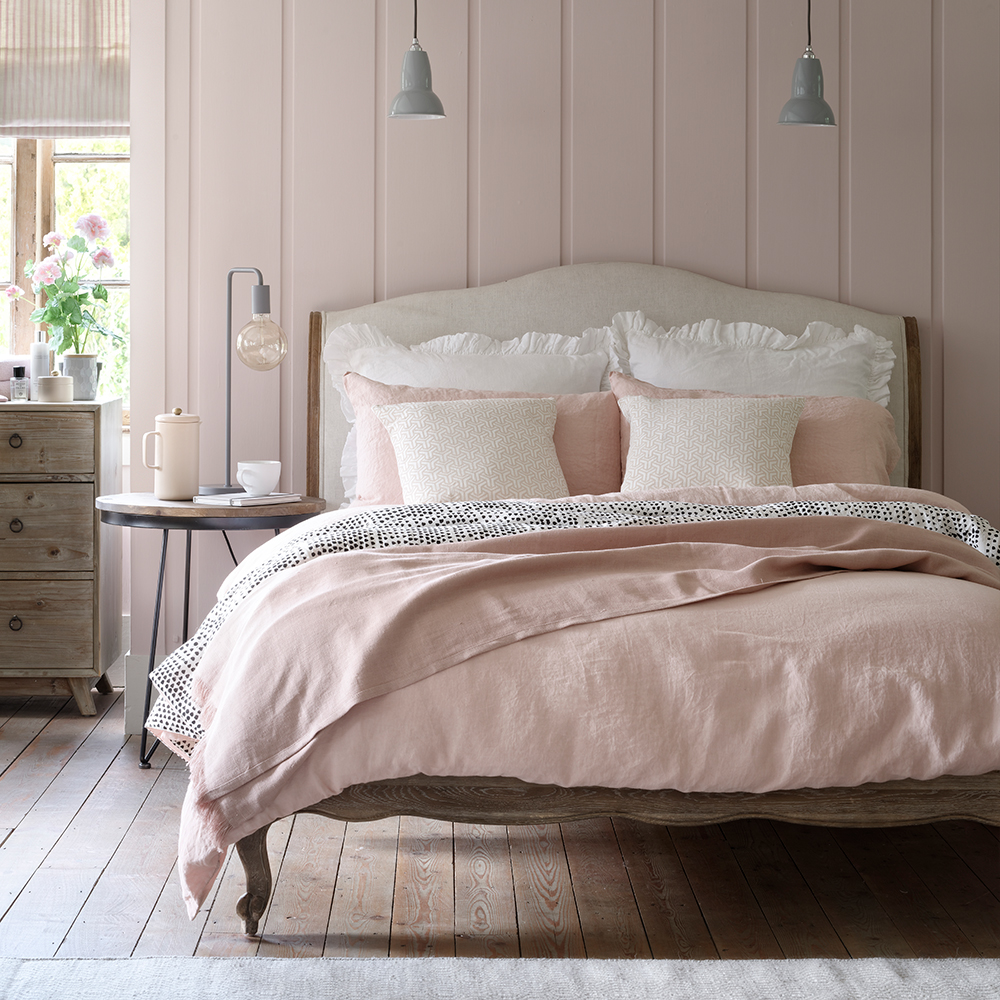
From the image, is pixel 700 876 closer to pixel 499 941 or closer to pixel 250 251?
pixel 499 941

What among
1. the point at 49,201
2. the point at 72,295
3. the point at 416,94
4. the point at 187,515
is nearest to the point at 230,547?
the point at 187,515

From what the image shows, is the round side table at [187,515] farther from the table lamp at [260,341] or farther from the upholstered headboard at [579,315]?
the upholstered headboard at [579,315]

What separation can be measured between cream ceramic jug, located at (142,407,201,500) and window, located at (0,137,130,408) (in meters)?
1.26

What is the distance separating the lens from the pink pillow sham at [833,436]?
292 cm

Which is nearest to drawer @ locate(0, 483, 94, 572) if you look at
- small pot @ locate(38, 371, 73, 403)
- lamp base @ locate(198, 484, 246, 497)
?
small pot @ locate(38, 371, 73, 403)

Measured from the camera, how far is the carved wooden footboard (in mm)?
1662

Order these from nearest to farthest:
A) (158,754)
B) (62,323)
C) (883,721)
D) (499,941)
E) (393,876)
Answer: (883,721) < (499,941) < (393,876) < (158,754) < (62,323)

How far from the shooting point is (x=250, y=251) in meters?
3.44

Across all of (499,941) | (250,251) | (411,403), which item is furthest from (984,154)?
(499,941)

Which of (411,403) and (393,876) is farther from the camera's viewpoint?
(411,403)

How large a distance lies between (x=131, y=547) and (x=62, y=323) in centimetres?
72

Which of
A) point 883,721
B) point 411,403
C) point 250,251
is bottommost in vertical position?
point 883,721

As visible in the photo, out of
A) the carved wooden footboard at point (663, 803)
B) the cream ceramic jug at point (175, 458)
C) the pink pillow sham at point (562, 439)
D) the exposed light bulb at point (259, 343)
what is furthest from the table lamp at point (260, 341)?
the carved wooden footboard at point (663, 803)

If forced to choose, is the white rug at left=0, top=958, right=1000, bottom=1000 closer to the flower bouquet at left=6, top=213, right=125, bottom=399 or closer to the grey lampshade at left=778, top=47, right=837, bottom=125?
the flower bouquet at left=6, top=213, right=125, bottom=399
